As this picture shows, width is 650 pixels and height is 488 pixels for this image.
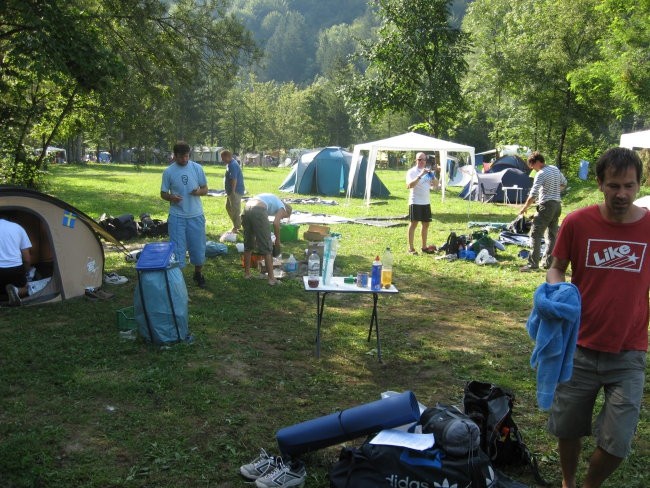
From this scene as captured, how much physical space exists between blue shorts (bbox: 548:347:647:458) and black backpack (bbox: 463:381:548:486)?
596 mm

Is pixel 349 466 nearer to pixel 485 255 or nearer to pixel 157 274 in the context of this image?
pixel 157 274

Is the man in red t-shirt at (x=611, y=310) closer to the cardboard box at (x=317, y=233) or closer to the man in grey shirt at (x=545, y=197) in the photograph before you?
the man in grey shirt at (x=545, y=197)

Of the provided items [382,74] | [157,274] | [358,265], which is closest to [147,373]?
[157,274]

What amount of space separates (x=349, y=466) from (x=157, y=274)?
2.99m

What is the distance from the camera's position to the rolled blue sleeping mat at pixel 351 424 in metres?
3.35

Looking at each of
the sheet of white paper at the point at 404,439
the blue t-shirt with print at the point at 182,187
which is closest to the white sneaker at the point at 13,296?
the blue t-shirt with print at the point at 182,187

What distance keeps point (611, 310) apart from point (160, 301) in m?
3.96

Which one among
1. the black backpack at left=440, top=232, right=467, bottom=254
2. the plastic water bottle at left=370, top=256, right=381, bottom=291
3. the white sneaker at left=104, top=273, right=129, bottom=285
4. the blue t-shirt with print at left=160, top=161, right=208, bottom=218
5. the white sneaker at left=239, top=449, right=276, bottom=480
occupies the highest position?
the blue t-shirt with print at left=160, top=161, right=208, bottom=218

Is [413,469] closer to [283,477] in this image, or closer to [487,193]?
[283,477]

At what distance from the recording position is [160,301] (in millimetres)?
5516

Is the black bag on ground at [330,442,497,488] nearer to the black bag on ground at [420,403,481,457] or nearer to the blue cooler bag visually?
the black bag on ground at [420,403,481,457]

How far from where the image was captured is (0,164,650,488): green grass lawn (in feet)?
11.9

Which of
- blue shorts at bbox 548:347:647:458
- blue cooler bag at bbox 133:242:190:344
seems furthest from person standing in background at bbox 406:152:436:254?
blue shorts at bbox 548:347:647:458

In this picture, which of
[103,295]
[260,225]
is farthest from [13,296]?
[260,225]
